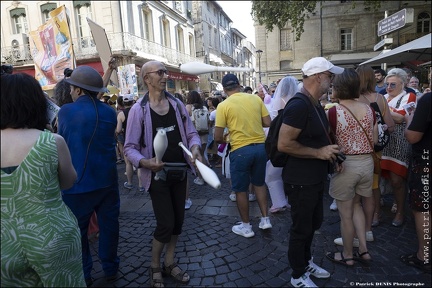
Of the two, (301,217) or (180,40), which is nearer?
(301,217)

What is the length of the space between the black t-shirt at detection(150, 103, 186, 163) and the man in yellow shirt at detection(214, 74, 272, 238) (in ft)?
3.49

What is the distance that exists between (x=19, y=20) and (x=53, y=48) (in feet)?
53.9

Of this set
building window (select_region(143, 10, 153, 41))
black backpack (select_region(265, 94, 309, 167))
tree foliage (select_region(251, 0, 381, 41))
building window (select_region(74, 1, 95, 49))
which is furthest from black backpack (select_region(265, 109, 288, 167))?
tree foliage (select_region(251, 0, 381, 41))

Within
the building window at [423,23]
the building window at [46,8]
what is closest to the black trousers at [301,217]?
the building window at [46,8]

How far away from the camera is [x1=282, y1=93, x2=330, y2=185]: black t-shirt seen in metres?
2.37

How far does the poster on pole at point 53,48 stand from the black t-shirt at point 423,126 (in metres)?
5.41

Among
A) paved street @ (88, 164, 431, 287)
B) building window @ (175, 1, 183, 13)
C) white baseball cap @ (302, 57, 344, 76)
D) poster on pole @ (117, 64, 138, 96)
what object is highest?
building window @ (175, 1, 183, 13)

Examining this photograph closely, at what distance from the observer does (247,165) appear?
360cm

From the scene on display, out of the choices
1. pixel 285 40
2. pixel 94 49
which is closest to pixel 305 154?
pixel 94 49

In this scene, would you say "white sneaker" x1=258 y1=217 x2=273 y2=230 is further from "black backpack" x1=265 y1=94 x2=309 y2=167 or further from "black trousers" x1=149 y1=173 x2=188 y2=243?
"black trousers" x1=149 y1=173 x2=188 y2=243

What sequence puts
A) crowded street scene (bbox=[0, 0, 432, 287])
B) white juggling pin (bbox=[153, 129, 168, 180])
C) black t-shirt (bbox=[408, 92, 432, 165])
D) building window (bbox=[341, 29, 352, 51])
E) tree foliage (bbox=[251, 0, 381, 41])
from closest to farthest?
crowded street scene (bbox=[0, 0, 432, 287]), white juggling pin (bbox=[153, 129, 168, 180]), black t-shirt (bbox=[408, 92, 432, 165]), tree foliage (bbox=[251, 0, 381, 41]), building window (bbox=[341, 29, 352, 51])

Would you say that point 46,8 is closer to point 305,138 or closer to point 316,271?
point 305,138

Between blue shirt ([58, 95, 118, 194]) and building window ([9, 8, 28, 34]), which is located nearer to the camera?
blue shirt ([58, 95, 118, 194])

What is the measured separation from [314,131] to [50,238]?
81.0 inches
